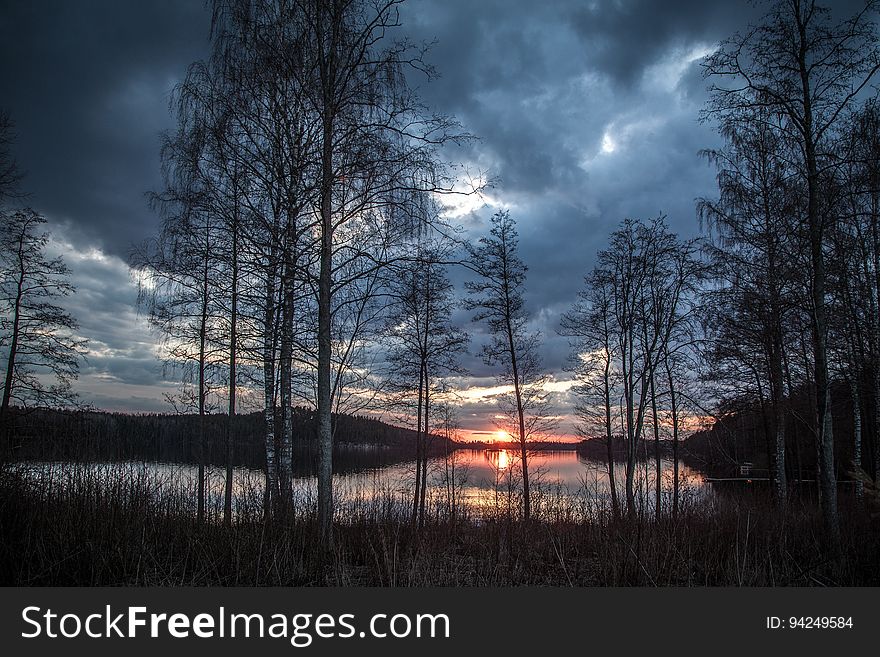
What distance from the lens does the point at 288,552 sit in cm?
556

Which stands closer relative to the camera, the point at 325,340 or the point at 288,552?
the point at 288,552

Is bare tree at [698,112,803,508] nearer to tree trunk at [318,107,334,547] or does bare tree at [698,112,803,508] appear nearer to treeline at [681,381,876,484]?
treeline at [681,381,876,484]

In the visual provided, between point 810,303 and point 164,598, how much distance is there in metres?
10.2

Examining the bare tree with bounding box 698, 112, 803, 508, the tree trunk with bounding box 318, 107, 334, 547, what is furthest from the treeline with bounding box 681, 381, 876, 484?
the tree trunk with bounding box 318, 107, 334, 547

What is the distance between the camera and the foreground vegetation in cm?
525

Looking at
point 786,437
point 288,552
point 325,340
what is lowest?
point 786,437

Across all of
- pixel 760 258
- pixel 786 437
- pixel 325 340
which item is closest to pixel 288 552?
pixel 325 340

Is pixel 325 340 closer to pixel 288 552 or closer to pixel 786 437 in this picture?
pixel 288 552

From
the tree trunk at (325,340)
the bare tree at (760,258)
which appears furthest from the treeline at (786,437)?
the tree trunk at (325,340)

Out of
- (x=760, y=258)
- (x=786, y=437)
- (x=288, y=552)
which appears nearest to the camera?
(x=288, y=552)

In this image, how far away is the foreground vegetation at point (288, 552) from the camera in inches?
207

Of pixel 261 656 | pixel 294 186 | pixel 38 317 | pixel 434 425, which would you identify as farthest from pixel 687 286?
pixel 38 317

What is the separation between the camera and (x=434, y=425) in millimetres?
18406

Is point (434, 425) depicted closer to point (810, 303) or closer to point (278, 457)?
point (278, 457)
